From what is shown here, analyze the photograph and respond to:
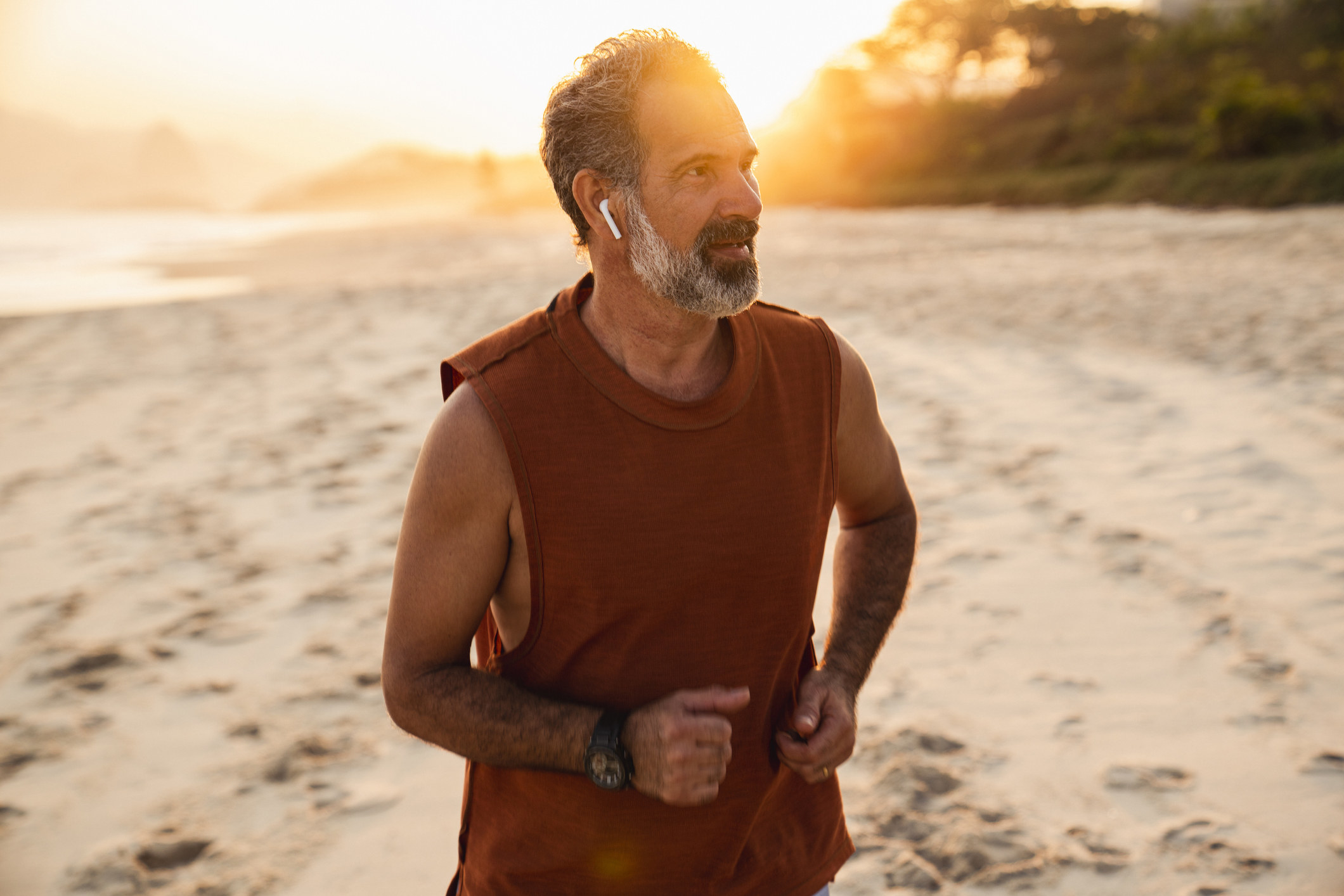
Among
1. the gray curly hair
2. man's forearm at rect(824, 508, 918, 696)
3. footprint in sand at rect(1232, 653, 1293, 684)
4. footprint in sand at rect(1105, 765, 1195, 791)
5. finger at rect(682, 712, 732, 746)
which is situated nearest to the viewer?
finger at rect(682, 712, 732, 746)

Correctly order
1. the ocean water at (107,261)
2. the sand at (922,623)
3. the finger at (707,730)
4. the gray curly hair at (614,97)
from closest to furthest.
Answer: the finger at (707,730) < the gray curly hair at (614,97) < the sand at (922,623) < the ocean water at (107,261)

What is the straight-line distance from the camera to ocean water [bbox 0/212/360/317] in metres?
15.1

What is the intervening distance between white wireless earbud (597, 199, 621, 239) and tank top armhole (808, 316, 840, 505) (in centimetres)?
36

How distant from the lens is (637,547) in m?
1.33

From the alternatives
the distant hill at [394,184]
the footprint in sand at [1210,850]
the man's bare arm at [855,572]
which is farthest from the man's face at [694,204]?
the distant hill at [394,184]

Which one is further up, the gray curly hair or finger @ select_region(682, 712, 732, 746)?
the gray curly hair

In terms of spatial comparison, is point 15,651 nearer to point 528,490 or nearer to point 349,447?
point 349,447

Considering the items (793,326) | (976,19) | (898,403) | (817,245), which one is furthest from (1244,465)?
(976,19)

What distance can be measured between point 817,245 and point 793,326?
1793 centimetres

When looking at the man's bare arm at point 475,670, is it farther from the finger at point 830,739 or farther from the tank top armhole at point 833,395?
the tank top armhole at point 833,395

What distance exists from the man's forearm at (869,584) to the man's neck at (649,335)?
51 cm

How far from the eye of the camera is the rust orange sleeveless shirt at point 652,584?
1.33 m

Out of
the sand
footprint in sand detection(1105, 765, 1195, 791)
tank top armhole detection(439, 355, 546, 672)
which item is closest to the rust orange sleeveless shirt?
tank top armhole detection(439, 355, 546, 672)

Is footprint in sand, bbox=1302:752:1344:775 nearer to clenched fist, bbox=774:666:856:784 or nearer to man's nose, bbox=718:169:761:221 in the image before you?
clenched fist, bbox=774:666:856:784
